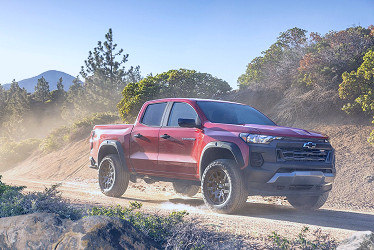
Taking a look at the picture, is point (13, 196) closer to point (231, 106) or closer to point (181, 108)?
point (181, 108)

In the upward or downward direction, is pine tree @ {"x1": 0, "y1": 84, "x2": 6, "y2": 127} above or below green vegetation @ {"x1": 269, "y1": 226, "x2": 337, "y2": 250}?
above

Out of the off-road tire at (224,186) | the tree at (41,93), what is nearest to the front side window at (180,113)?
the off-road tire at (224,186)

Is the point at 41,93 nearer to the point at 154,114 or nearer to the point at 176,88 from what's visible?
the point at 176,88

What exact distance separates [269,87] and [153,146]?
→ 35.3 ft

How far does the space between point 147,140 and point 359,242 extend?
16.9 feet

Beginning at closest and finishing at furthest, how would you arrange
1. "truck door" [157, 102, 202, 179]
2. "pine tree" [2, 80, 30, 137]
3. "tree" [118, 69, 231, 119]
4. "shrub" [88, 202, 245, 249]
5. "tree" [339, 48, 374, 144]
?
1. "shrub" [88, 202, 245, 249]
2. "truck door" [157, 102, 202, 179]
3. "tree" [339, 48, 374, 144]
4. "tree" [118, 69, 231, 119]
5. "pine tree" [2, 80, 30, 137]

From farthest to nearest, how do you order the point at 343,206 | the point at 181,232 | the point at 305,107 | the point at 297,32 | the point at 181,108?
the point at 297,32 < the point at 305,107 < the point at 343,206 < the point at 181,108 < the point at 181,232

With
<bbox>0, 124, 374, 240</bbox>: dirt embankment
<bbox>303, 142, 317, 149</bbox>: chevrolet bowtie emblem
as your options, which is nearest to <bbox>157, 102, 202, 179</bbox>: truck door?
<bbox>0, 124, 374, 240</bbox>: dirt embankment

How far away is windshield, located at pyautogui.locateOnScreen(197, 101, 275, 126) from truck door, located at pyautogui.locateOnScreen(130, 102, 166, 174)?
3.70 feet

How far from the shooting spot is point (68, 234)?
4266mm

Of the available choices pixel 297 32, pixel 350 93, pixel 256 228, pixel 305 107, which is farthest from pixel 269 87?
pixel 256 228

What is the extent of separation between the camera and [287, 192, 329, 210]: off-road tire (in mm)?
7807

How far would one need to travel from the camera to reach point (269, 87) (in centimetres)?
1797

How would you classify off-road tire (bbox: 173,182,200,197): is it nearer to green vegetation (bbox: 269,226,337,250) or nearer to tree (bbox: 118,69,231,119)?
green vegetation (bbox: 269,226,337,250)
